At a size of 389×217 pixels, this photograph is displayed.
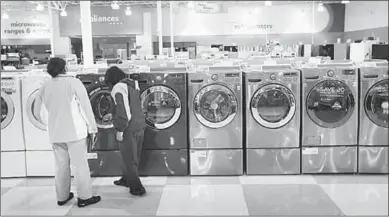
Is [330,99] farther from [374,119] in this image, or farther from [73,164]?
[73,164]

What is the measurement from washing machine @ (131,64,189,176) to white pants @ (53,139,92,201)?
1140 mm

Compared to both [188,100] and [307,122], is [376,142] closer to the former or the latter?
[307,122]

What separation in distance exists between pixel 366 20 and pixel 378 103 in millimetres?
12951

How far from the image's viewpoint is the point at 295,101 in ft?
16.7

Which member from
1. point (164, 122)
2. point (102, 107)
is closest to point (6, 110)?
point (102, 107)

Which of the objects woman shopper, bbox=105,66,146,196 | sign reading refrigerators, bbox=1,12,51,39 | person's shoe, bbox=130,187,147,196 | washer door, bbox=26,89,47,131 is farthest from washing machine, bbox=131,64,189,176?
sign reading refrigerators, bbox=1,12,51,39

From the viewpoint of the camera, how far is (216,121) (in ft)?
16.9

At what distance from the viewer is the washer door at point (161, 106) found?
5133mm

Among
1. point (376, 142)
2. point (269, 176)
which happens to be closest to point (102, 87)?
point (269, 176)

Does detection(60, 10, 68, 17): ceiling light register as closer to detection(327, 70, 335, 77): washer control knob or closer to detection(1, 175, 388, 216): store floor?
detection(1, 175, 388, 216): store floor

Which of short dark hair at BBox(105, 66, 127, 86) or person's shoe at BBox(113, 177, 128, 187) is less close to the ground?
short dark hair at BBox(105, 66, 127, 86)

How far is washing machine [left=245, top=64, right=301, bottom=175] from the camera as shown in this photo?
5.09 meters

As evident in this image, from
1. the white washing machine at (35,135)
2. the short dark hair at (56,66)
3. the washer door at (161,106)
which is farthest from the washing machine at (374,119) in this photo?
the white washing machine at (35,135)

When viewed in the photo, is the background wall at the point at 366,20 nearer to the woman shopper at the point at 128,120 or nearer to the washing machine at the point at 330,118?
the washing machine at the point at 330,118
